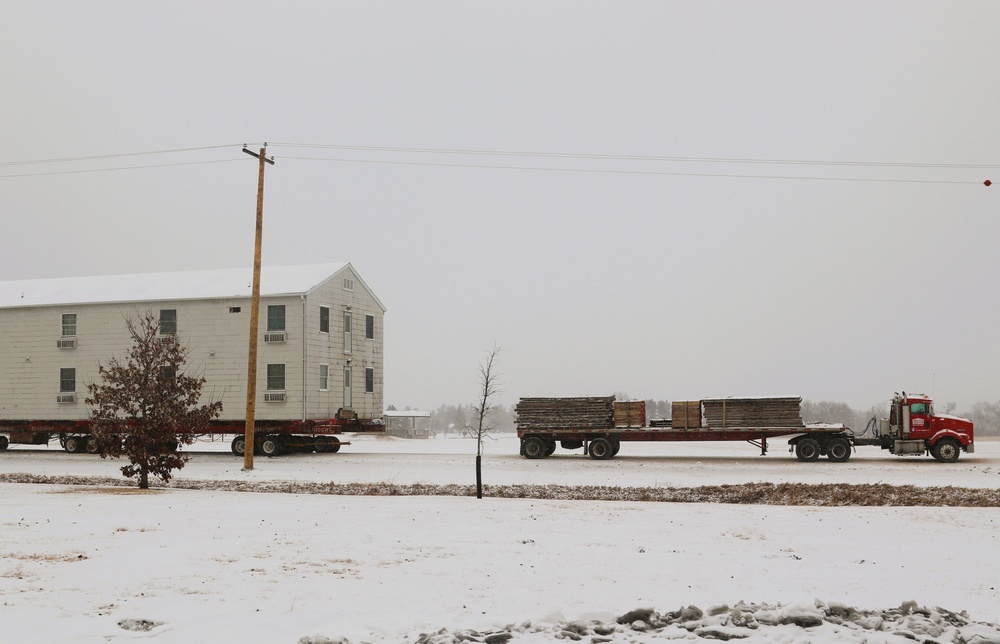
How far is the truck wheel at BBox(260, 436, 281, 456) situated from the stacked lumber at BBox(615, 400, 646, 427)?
13895 mm

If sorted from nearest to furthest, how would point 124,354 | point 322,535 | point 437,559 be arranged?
point 437,559, point 322,535, point 124,354

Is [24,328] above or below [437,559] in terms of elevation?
above

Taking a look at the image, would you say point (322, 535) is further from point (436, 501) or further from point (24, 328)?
point (24, 328)

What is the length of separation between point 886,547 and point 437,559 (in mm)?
6461

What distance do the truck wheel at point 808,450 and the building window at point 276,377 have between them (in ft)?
67.9

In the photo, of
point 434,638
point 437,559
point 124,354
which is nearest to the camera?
point 434,638

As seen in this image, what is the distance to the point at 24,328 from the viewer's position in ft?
132

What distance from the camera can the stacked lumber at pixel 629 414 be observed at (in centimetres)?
3181

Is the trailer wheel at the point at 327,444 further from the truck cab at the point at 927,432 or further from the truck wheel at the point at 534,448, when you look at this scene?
the truck cab at the point at 927,432

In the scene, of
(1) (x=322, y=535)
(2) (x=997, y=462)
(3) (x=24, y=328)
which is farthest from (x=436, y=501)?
(3) (x=24, y=328)

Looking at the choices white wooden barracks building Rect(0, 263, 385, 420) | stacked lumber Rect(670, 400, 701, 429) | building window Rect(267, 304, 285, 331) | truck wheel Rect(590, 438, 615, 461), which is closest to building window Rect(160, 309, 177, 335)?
white wooden barracks building Rect(0, 263, 385, 420)

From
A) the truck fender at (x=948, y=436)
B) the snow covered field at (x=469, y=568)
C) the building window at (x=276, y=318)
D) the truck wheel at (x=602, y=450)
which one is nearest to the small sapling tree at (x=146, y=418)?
the snow covered field at (x=469, y=568)

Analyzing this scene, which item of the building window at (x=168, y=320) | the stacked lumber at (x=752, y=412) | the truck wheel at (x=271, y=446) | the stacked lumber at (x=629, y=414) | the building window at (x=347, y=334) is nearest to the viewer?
the stacked lumber at (x=752, y=412)

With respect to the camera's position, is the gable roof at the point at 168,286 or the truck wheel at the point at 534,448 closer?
the truck wheel at the point at 534,448
